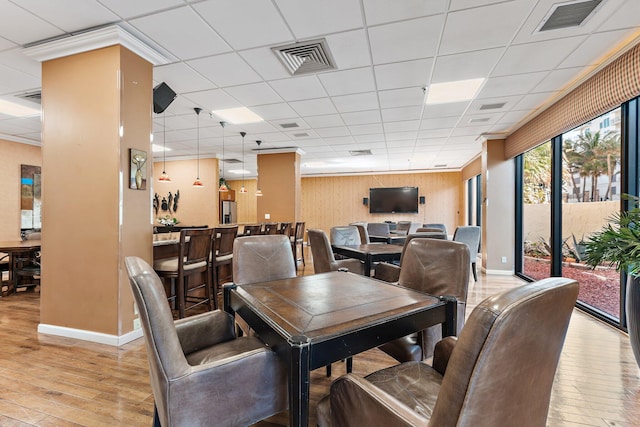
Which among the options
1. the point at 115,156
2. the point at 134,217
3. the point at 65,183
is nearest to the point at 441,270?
the point at 134,217

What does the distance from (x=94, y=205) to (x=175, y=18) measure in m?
1.81

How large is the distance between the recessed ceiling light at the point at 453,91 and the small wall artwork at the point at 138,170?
11.2 feet

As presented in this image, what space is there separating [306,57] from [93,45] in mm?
1969

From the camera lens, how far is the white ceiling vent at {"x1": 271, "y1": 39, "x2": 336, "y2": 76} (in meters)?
2.83

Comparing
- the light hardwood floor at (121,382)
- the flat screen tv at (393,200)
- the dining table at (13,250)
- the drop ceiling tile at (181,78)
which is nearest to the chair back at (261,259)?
the light hardwood floor at (121,382)

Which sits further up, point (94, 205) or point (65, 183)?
point (65, 183)

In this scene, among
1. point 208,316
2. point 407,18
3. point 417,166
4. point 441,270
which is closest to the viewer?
point 208,316

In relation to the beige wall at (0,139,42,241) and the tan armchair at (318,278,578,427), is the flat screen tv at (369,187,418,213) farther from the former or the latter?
the tan armchair at (318,278,578,427)

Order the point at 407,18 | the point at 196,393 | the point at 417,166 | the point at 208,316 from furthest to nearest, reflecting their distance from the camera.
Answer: the point at 417,166 → the point at 407,18 → the point at 208,316 → the point at 196,393

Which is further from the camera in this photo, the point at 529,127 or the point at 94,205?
the point at 529,127

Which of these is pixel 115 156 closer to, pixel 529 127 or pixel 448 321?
pixel 448 321

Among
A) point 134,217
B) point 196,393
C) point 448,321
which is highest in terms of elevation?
point 134,217

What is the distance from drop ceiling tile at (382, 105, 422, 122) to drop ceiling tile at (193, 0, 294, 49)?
2.31m

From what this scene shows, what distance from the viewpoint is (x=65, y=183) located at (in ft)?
9.37
